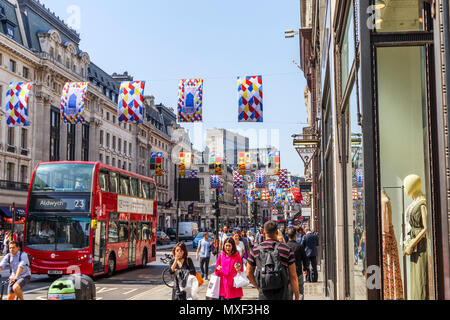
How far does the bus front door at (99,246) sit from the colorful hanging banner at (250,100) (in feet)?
19.8

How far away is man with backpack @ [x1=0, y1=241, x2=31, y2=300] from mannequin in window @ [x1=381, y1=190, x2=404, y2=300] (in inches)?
298

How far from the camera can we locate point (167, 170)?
3944 inches

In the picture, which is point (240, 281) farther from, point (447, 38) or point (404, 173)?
point (447, 38)

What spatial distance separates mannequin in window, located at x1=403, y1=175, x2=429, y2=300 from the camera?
5.12 m

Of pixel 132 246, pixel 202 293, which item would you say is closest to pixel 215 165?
pixel 132 246

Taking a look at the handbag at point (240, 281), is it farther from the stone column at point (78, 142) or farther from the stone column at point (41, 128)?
the stone column at point (78, 142)

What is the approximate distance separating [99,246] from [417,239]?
1495 cm

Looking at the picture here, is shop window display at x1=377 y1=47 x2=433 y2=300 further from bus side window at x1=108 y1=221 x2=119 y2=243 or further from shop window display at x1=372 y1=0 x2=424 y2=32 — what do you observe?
bus side window at x1=108 y1=221 x2=119 y2=243

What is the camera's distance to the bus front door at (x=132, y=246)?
Answer: 74.0 feet
